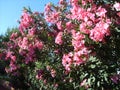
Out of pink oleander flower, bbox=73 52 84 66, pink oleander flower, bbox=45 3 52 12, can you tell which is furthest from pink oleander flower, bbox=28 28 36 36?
pink oleander flower, bbox=73 52 84 66

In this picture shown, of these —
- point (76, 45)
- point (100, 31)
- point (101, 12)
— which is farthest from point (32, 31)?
point (100, 31)

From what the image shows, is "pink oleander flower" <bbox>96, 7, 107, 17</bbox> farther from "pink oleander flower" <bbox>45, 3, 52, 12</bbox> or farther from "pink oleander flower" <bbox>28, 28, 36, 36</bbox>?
"pink oleander flower" <bbox>45, 3, 52, 12</bbox>

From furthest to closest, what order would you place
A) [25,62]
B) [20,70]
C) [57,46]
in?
[20,70] → [25,62] → [57,46]

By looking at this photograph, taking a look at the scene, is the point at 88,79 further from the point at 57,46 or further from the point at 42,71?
the point at 42,71

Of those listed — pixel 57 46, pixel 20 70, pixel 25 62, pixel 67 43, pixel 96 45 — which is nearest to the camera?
pixel 96 45

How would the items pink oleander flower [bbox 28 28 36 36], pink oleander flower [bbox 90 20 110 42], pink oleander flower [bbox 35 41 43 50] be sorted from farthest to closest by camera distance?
pink oleander flower [bbox 28 28 36 36], pink oleander flower [bbox 35 41 43 50], pink oleander flower [bbox 90 20 110 42]

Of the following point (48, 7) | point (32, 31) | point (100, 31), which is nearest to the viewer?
point (100, 31)

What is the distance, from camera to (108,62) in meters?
6.69

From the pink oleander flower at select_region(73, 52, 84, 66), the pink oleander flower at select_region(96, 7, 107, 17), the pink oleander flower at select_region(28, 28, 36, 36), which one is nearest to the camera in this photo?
the pink oleander flower at select_region(96, 7, 107, 17)

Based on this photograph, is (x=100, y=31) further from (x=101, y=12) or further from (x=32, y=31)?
(x=32, y=31)

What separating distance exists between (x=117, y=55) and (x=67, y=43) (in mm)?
1924

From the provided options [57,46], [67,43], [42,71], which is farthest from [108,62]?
[42,71]

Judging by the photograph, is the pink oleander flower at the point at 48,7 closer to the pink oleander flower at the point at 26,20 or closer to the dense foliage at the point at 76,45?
the dense foliage at the point at 76,45

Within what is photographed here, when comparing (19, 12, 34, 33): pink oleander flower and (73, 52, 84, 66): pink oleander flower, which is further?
(19, 12, 34, 33): pink oleander flower
